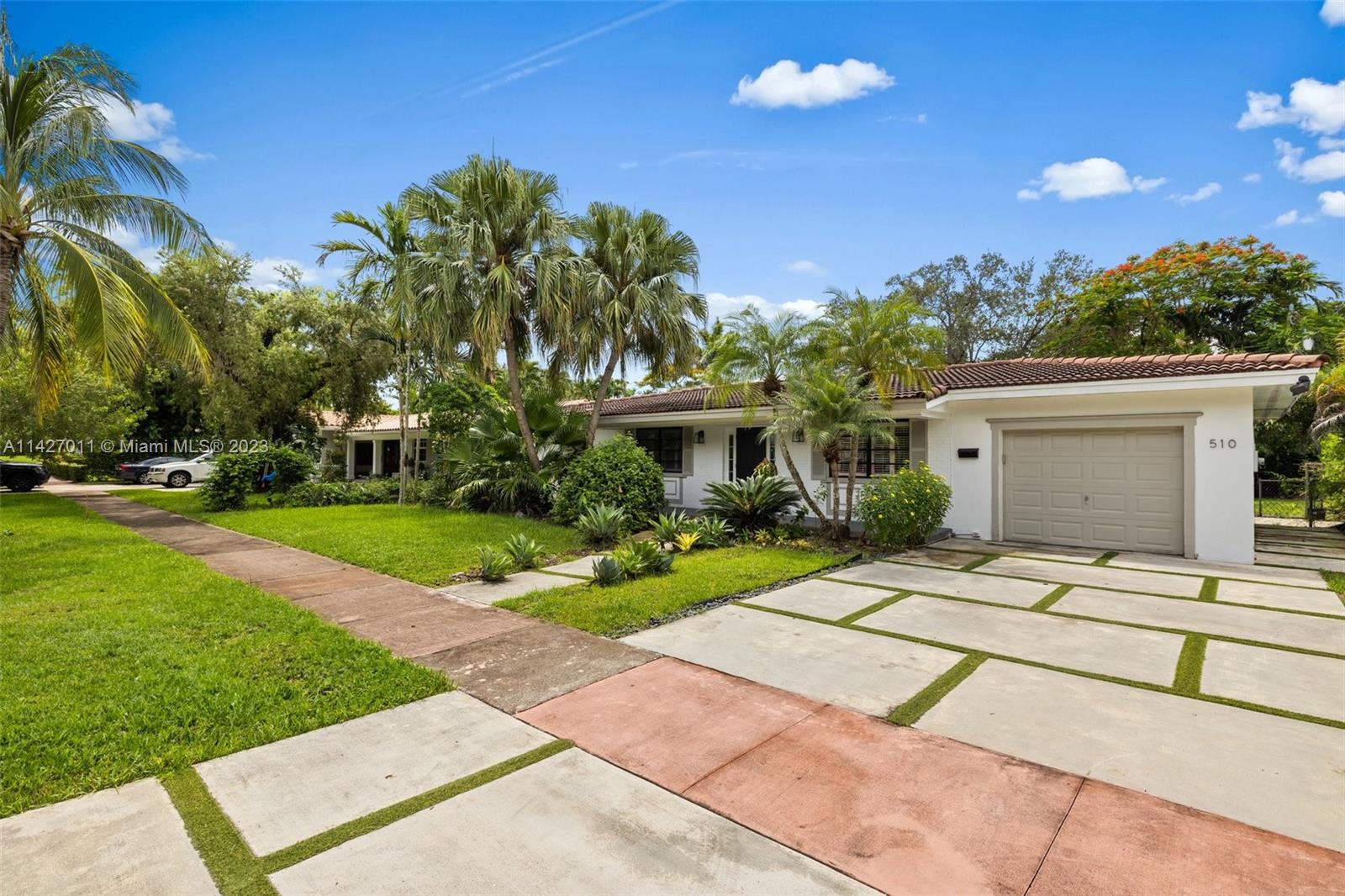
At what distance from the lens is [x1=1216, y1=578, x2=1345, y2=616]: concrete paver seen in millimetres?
6543

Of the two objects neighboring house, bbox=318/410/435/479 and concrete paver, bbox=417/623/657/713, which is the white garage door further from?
neighboring house, bbox=318/410/435/479

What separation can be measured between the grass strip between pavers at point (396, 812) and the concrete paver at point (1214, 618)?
5661mm

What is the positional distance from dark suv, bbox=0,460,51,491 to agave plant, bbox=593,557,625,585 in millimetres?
24203

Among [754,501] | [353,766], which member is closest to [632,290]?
[754,501]

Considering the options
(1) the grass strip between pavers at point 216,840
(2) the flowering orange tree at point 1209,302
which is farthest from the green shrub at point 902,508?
(2) the flowering orange tree at point 1209,302

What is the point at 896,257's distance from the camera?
30547 millimetres

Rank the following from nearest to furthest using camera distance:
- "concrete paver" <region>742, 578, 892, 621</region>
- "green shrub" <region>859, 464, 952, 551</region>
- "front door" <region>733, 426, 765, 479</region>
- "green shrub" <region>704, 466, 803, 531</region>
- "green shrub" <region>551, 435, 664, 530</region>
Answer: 1. "concrete paver" <region>742, 578, 892, 621</region>
2. "green shrub" <region>859, 464, 952, 551</region>
3. "green shrub" <region>704, 466, 803, 531</region>
4. "green shrub" <region>551, 435, 664, 530</region>
5. "front door" <region>733, 426, 765, 479</region>

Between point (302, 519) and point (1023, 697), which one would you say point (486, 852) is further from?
point (302, 519)

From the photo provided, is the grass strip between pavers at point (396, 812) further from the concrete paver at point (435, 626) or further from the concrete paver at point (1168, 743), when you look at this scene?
the concrete paver at point (1168, 743)

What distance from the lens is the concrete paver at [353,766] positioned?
270 cm

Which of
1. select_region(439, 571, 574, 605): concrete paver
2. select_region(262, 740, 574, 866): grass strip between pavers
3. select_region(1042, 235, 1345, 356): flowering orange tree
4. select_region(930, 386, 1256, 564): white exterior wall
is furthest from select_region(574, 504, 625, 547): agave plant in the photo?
select_region(1042, 235, 1345, 356): flowering orange tree

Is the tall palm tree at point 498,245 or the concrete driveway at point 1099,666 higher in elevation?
the tall palm tree at point 498,245

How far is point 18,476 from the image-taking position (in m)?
20.4

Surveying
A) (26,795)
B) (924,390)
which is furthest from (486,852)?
(924,390)
